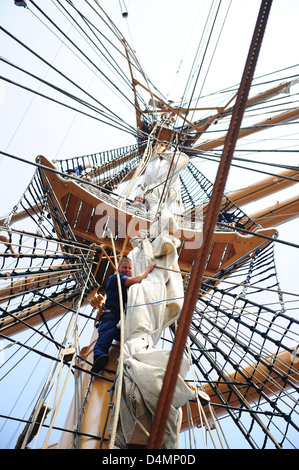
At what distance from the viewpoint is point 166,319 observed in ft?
7.64

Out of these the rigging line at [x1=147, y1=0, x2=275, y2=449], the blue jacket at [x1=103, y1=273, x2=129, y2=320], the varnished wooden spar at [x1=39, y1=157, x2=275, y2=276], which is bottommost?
the rigging line at [x1=147, y1=0, x2=275, y2=449]

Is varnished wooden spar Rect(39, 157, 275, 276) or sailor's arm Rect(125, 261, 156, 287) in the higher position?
varnished wooden spar Rect(39, 157, 275, 276)

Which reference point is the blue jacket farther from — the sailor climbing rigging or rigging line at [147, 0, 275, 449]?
rigging line at [147, 0, 275, 449]

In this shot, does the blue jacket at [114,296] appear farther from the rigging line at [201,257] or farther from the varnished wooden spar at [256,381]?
the rigging line at [201,257]

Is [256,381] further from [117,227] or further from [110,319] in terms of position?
[110,319]

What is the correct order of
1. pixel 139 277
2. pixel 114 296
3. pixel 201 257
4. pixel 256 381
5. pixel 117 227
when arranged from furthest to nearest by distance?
pixel 256 381 → pixel 117 227 → pixel 114 296 → pixel 139 277 → pixel 201 257

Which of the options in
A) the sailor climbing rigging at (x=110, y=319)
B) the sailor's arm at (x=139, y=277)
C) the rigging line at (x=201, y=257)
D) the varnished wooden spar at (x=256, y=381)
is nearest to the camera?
the rigging line at (x=201, y=257)

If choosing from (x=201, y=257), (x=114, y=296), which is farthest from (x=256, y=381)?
(x=201, y=257)

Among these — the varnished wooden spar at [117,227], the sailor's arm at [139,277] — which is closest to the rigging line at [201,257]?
the sailor's arm at [139,277]

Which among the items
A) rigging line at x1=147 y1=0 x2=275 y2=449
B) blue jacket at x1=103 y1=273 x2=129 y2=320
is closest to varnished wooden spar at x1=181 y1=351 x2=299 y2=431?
blue jacket at x1=103 y1=273 x2=129 y2=320

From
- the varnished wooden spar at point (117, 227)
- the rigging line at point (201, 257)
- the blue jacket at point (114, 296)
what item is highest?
the varnished wooden spar at point (117, 227)

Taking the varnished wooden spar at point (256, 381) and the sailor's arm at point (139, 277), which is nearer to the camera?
the sailor's arm at point (139, 277)
